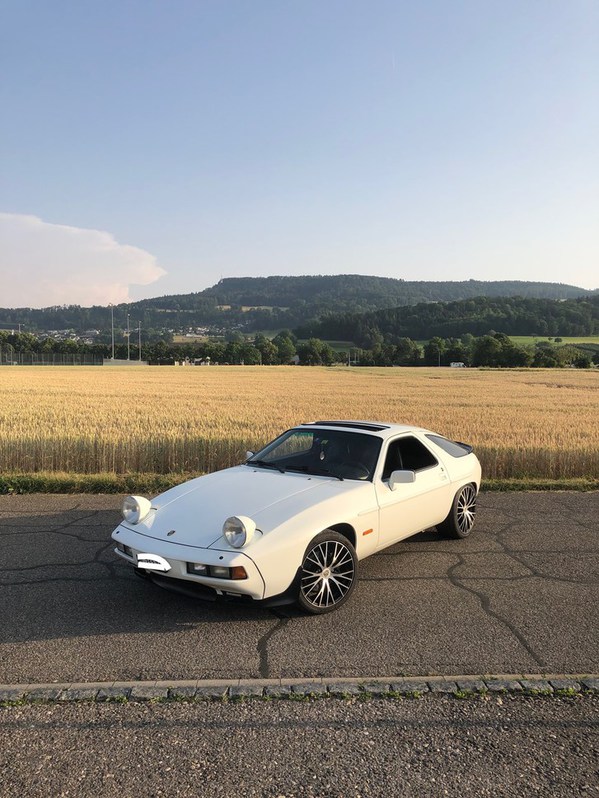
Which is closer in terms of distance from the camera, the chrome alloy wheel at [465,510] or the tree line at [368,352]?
the chrome alloy wheel at [465,510]

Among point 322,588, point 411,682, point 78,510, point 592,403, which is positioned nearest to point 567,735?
point 411,682

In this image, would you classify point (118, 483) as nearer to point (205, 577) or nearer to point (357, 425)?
point (357, 425)

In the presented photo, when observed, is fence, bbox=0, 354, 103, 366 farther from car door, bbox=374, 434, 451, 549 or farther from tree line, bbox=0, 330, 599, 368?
car door, bbox=374, 434, 451, 549

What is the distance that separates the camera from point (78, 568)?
5.62 meters

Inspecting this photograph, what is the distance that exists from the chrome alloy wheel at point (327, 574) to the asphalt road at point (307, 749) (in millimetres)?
1213

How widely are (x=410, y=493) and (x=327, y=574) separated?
1.44 m

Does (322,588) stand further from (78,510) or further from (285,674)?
(78,510)

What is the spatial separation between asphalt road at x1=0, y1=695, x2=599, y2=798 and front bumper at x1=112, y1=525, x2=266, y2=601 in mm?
951

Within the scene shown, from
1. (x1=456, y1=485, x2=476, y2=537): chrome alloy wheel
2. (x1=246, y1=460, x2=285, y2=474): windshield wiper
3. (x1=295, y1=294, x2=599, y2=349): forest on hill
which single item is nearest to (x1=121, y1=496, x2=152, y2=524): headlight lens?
(x1=246, y1=460, x2=285, y2=474): windshield wiper

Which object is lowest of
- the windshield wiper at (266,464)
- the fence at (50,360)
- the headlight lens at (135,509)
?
the fence at (50,360)

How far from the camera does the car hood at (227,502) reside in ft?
15.0

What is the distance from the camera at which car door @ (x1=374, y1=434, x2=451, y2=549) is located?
5438 mm

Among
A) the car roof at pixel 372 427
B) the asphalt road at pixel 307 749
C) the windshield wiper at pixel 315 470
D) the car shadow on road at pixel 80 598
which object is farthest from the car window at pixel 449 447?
the asphalt road at pixel 307 749

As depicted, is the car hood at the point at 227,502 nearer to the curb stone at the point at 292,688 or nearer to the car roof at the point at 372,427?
the car roof at the point at 372,427
